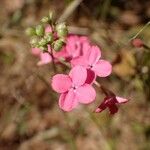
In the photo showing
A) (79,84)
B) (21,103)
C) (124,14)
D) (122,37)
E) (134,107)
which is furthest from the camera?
(124,14)

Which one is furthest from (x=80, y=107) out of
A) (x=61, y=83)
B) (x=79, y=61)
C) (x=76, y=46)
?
(x=61, y=83)

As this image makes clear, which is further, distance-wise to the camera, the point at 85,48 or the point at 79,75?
the point at 85,48

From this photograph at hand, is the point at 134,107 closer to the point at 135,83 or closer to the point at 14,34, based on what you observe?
the point at 135,83

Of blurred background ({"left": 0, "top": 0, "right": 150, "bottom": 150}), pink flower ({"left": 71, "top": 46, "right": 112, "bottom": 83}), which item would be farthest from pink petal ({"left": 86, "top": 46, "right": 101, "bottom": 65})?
blurred background ({"left": 0, "top": 0, "right": 150, "bottom": 150})

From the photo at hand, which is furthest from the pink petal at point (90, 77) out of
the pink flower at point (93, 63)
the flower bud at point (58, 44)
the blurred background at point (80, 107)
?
the blurred background at point (80, 107)

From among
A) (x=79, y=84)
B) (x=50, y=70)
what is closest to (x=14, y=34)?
(x=50, y=70)

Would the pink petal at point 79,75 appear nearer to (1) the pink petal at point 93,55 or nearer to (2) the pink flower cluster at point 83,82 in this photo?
(2) the pink flower cluster at point 83,82

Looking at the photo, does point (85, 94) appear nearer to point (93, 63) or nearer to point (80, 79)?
point (80, 79)
